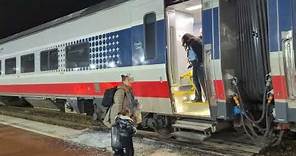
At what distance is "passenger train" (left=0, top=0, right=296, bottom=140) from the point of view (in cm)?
706

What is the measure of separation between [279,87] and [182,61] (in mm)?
3723

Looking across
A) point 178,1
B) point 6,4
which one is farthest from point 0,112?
point 6,4

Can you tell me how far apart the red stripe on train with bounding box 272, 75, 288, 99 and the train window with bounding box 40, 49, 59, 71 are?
357 inches

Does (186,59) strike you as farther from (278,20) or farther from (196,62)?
(278,20)

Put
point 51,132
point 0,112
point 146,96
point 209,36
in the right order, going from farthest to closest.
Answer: point 0,112
point 51,132
point 146,96
point 209,36

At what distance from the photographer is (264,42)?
25.5ft

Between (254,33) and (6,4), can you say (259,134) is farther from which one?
(6,4)

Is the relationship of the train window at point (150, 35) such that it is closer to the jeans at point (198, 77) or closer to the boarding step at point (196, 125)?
the jeans at point (198, 77)

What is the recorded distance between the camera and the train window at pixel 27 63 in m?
16.8

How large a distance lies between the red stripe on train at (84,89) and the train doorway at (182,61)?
369mm

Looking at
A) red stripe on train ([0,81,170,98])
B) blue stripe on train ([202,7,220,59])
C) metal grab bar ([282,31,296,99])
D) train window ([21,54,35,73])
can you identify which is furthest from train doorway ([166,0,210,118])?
train window ([21,54,35,73])

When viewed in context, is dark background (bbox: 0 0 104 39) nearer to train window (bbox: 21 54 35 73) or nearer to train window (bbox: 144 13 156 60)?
train window (bbox: 21 54 35 73)

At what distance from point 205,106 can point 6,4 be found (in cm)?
4337

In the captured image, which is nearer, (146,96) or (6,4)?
(146,96)
